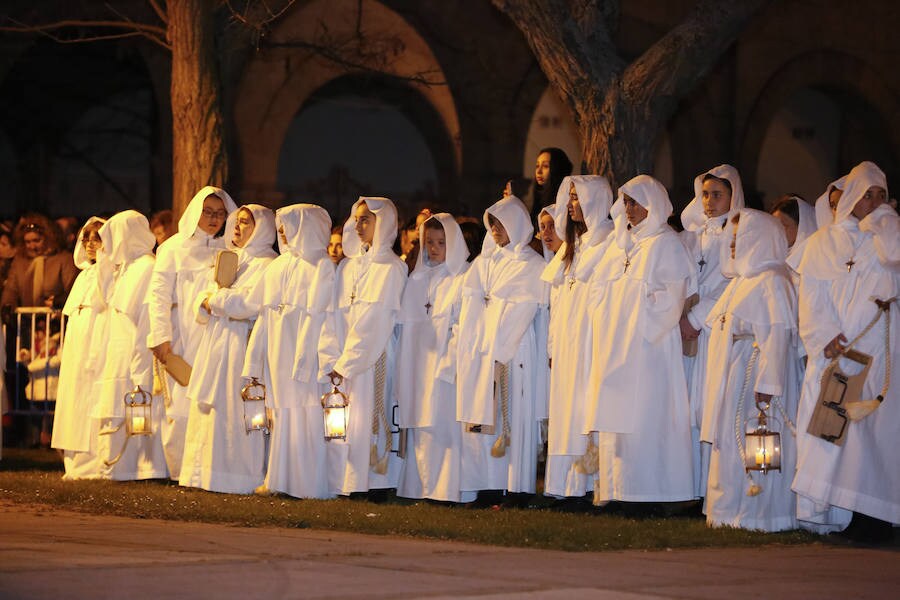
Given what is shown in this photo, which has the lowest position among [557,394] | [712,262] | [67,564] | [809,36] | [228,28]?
[67,564]

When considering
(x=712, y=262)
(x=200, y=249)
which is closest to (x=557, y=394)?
(x=712, y=262)

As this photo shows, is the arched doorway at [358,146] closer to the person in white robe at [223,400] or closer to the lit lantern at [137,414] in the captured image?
the lit lantern at [137,414]

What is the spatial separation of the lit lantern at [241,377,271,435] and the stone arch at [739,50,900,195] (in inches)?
536

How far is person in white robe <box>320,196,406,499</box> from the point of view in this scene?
11914mm

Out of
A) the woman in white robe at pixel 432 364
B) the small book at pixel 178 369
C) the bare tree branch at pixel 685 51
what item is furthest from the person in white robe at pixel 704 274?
the small book at pixel 178 369

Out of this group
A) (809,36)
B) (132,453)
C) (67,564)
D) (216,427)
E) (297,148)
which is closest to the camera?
(67,564)

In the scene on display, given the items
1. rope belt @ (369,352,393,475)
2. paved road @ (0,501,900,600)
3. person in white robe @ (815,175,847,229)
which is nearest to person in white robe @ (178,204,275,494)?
rope belt @ (369,352,393,475)

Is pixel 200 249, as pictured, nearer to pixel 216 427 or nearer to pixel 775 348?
pixel 216 427

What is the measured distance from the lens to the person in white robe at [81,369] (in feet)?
43.8

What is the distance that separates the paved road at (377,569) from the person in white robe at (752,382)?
0.72m

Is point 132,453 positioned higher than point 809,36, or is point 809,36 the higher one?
point 809,36

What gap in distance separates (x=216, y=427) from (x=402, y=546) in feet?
11.9

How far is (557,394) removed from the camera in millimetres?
11211

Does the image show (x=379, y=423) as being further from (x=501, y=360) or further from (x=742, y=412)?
(x=742, y=412)
